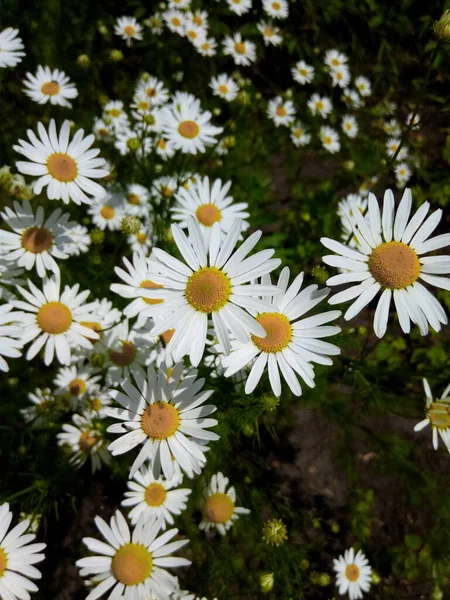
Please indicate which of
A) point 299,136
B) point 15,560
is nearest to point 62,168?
point 15,560

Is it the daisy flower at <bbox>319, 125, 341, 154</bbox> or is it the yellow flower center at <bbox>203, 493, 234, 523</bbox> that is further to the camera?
the daisy flower at <bbox>319, 125, 341, 154</bbox>

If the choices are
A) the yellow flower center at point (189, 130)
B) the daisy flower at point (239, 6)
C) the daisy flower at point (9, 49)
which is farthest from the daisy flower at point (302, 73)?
the daisy flower at point (9, 49)

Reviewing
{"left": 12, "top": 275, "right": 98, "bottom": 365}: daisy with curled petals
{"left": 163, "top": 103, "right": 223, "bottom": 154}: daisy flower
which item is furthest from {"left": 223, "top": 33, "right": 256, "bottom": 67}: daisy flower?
{"left": 12, "top": 275, "right": 98, "bottom": 365}: daisy with curled petals

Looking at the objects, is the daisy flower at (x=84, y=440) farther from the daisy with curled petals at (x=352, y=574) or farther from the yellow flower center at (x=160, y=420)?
the daisy with curled petals at (x=352, y=574)

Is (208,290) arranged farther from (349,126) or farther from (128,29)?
(349,126)

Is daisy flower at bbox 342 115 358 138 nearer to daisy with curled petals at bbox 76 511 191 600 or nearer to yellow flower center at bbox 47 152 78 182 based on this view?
yellow flower center at bbox 47 152 78 182

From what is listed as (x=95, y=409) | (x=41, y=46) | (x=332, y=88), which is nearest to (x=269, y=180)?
(x=332, y=88)
